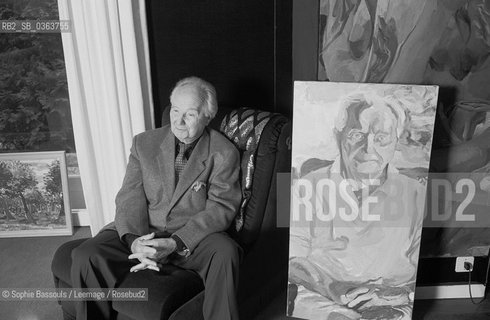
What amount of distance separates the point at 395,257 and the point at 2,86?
260cm

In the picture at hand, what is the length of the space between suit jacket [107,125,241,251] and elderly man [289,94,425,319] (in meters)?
0.36

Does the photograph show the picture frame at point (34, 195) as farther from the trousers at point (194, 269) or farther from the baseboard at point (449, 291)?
the baseboard at point (449, 291)

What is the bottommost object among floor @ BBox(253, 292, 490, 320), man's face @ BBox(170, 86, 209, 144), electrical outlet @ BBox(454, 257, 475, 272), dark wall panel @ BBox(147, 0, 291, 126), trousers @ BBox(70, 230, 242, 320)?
floor @ BBox(253, 292, 490, 320)

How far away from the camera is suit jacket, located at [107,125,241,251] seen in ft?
6.52

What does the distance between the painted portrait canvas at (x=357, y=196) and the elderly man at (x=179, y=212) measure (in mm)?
A: 365

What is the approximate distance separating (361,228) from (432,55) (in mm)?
854

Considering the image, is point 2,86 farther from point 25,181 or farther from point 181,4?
point 181,4

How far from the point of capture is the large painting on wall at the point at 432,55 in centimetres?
196

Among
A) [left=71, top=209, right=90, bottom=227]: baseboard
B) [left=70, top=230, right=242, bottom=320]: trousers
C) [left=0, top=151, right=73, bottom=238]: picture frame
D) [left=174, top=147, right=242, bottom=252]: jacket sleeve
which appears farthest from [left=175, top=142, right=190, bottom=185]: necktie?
[left=71, top=209, right=90, bottom=227]: baseboard

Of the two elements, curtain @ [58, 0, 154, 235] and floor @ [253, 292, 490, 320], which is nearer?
floor @ [253, 292, 490, 320]

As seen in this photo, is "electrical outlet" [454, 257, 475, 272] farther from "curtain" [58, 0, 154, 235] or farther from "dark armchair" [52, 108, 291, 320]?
"curtain" [58, 0, 154, 235]

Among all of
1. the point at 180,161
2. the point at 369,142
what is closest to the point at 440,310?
the point at 369,142

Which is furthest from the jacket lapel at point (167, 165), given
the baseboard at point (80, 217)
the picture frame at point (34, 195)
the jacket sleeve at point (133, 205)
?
the baseboard at point (80, 217)

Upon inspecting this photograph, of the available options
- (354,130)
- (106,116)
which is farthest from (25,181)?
→ (354,130)
